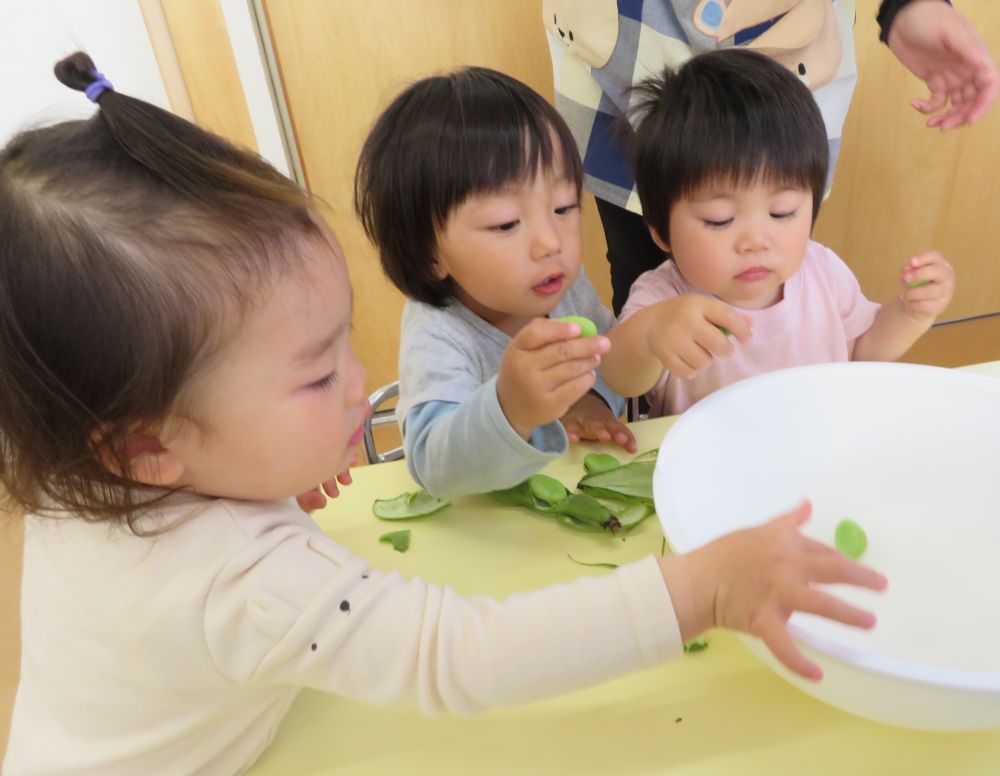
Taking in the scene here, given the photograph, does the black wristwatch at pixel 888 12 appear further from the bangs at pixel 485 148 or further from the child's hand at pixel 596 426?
the child's hand at pixel 596 426

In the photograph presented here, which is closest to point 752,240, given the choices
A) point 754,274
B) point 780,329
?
point 754,274

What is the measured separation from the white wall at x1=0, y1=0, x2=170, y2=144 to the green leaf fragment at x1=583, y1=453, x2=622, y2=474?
1.56 m

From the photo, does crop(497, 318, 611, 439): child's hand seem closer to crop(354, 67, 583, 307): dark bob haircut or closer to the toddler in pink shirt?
the toddler in pink shirt

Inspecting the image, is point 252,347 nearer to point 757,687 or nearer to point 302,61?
point 757,687

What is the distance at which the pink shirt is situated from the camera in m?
0.96

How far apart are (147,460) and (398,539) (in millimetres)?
260

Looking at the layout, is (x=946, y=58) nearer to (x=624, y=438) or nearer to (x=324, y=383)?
(x=624, y=438)

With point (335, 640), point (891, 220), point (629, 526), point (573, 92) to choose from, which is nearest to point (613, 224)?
point (573, 92)

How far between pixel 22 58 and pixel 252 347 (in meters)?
1.70

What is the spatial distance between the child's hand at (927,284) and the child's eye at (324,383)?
670 millimetres

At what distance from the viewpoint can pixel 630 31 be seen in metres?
1.07

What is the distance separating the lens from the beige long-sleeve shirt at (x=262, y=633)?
0.44 metres

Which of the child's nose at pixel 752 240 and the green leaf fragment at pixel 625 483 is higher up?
the child's nose at pixel 752 240

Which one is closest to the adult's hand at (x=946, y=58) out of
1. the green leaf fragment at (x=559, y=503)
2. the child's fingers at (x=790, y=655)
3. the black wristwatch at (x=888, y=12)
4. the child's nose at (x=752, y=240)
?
the black wristwatch at (x=888, y=12)
